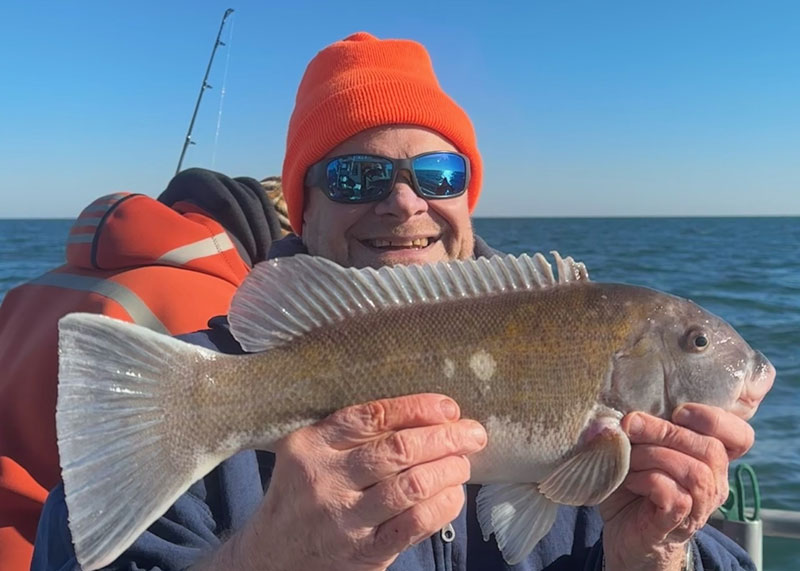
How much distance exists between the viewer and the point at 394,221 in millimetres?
3289

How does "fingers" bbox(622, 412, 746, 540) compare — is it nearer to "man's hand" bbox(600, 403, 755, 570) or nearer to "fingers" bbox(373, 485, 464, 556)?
"man's hand" bbox(600, 403, 755, 570)

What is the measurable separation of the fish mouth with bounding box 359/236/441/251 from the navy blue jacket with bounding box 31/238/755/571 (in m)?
0.79

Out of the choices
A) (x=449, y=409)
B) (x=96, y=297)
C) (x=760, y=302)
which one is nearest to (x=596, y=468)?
(x=449, y=409)

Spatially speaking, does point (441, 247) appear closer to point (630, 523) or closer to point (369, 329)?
point (369, 329)

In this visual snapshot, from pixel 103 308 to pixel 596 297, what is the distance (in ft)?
7.73

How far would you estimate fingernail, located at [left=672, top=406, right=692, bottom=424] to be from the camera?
7.25 feet

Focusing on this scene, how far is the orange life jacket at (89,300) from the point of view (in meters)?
3.34

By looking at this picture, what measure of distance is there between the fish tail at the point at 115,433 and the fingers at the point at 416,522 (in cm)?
55

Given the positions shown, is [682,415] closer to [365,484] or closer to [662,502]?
[662,502]

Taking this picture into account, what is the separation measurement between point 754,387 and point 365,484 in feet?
4.47

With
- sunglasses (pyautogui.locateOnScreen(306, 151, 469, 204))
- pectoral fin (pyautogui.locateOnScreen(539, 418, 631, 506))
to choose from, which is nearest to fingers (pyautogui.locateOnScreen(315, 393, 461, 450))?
pectoral fin (pyautogui.locateOnScreen(539, 418, 631, 506))

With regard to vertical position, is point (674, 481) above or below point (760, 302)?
above

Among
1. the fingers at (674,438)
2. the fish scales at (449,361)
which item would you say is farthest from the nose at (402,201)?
the fingers at (674,438)

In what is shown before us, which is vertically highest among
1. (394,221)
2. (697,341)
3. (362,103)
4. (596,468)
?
(362,103)
